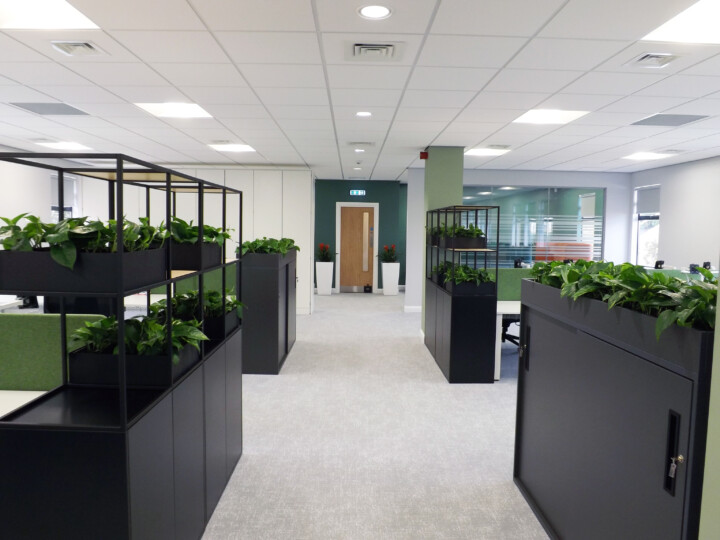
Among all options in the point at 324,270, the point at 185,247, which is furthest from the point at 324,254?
the point at 185,247

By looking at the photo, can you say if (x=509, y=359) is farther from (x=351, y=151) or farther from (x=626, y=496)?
(x=626, y=496)

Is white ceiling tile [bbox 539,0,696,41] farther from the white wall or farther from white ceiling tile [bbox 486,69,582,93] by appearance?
the white wall

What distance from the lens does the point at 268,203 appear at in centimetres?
643

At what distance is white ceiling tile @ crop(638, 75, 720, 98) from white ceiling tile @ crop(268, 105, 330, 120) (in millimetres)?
1902

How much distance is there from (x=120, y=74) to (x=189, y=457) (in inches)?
80.3

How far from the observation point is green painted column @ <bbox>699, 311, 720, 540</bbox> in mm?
920

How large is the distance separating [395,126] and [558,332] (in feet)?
8.40

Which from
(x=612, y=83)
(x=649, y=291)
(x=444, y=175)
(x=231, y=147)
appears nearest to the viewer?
(x=649, y=291)

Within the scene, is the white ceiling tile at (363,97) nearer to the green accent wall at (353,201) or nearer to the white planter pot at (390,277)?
the white planter pot at (390,277)

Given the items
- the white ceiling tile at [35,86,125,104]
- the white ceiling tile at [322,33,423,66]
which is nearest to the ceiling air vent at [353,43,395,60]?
the white ceiling tile at [322,33,423,66]

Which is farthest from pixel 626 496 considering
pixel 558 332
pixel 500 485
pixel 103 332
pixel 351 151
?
pixel 351 151

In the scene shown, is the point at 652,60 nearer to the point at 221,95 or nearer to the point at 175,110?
the point at 221,95

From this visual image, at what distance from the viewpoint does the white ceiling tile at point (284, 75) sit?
2469 millimetres

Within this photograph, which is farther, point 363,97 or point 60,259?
point 363,97
